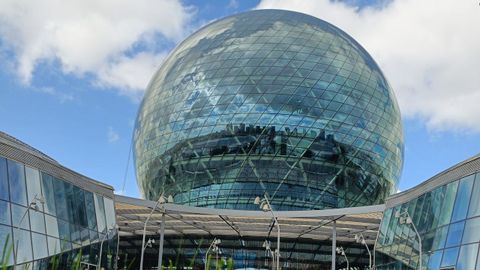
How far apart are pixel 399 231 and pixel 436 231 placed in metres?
3.32

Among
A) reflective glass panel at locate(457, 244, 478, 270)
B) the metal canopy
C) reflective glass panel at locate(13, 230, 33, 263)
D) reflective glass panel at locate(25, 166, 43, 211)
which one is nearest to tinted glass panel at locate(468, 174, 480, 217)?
reflective glass panel at locate(457, 244, 478, 270)

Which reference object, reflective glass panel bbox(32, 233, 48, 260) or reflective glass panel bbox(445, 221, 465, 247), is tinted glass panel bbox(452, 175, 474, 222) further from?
reflective glass panel bbox(32, 233, 48, 260)

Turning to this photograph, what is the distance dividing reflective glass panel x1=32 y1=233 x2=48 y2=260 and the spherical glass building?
1976 cm

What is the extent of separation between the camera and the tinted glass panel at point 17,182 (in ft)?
56.6

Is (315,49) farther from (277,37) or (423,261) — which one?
(423,261)

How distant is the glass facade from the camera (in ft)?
54.0

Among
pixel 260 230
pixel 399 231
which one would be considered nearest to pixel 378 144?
pixel 260 230

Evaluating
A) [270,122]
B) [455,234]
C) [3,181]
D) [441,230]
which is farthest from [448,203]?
[270,122]

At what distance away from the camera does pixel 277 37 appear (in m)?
41.9

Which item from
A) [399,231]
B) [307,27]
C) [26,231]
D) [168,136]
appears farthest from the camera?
[307,27]

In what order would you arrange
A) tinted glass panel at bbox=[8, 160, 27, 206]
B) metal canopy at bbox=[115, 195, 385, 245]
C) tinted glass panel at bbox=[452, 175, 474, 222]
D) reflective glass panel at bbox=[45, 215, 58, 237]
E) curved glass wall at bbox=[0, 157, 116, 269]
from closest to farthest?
curved glass wall at bbox=[0, 157, 116, 269], tinted glass panel at bbox=[452, 175, 474, 222], tinted glass panel at bbox=[8, 160, 27, 206], reflective glass panel at bbox=[45, 215, 58, 237], metal canopy at bbox=[115, 195, 385, 245]

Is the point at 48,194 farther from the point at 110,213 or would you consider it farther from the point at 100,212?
the point at 110,213

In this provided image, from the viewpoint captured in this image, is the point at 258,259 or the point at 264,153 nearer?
the point at 264,153

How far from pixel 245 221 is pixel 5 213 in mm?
18313
